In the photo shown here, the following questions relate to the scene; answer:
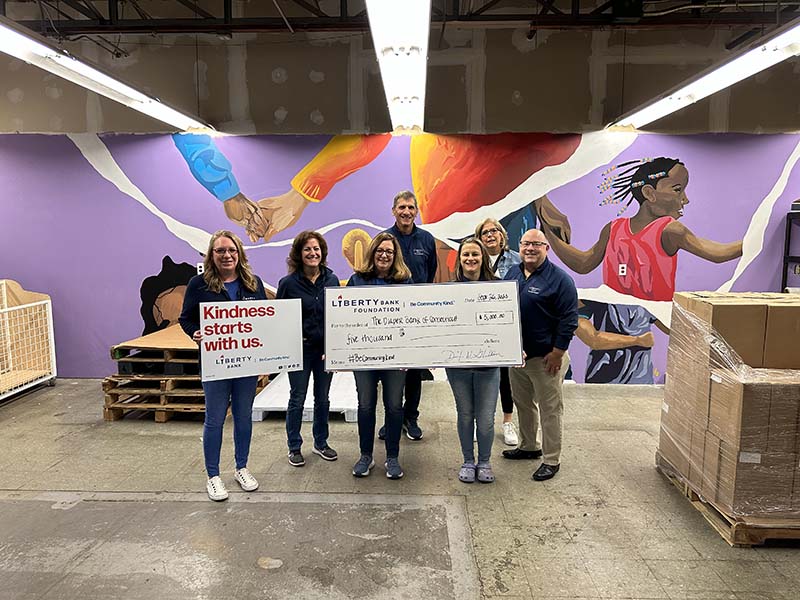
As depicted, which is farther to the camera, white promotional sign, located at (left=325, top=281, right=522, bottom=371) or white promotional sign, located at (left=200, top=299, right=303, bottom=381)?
white promotional sign, located at (left=325, top=281, right=522, bottom=371)

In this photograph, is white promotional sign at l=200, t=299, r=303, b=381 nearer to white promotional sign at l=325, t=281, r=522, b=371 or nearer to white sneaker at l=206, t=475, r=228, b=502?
→ white promotional sign at l=325, t=281, r=522, b=371

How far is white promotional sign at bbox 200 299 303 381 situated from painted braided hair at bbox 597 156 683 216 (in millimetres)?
3706

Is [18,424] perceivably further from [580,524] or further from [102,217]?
[580,524]

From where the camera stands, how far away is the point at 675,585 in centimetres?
228

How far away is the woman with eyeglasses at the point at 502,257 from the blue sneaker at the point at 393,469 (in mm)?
1006

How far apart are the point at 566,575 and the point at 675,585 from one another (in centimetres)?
47

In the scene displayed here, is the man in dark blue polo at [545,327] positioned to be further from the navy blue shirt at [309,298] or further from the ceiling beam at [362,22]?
the ceiling beam at [362,22]

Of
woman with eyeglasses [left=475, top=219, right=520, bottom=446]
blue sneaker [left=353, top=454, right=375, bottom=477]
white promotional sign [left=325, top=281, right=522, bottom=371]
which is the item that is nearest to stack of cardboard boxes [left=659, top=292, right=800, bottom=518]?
white promotional sign [left=325, top=281, right=522, bottom=371]

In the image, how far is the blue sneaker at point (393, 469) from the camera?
326 centimetres

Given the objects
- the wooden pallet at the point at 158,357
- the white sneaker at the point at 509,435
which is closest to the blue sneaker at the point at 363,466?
the white sneaker at the point at 509,435

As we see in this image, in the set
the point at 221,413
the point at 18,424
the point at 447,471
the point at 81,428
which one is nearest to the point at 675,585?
the point at 447,471

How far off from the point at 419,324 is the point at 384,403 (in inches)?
21.5

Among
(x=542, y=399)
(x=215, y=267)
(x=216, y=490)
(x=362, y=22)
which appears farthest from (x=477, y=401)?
(x=362, y=22)

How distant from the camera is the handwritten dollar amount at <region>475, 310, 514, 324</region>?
3.07m
